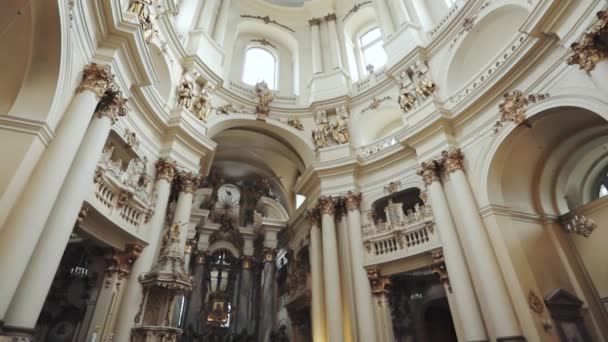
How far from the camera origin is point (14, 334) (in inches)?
179

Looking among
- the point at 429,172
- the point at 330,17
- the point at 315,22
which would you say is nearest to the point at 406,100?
the point at 429,172

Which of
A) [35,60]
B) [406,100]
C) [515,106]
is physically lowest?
[35,60]

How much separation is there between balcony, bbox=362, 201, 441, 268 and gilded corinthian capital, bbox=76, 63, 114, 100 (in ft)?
25.3

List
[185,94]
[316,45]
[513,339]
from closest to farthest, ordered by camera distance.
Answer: [513,339]
[185,94]
[316,45]

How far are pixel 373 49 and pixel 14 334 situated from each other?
49.9ft

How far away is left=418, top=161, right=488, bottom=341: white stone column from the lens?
7.61 metres

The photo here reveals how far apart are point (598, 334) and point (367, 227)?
5707 mm

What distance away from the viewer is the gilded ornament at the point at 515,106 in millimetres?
7820

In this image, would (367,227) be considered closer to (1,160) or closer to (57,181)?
(57,181)

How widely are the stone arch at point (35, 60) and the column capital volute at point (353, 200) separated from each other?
311 inches

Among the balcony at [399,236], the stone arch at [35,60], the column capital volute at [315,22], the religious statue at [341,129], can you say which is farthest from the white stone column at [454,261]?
the column capital volute at [315,22]

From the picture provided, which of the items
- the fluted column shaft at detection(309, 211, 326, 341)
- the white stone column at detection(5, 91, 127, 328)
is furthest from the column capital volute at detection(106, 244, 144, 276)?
the fluted column shaft at detection(309, 211, 326, 341)

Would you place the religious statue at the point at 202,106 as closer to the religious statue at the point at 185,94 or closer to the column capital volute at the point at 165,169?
the religious statue at the point at 185,94

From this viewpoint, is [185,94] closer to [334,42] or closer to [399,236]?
[399,236]
